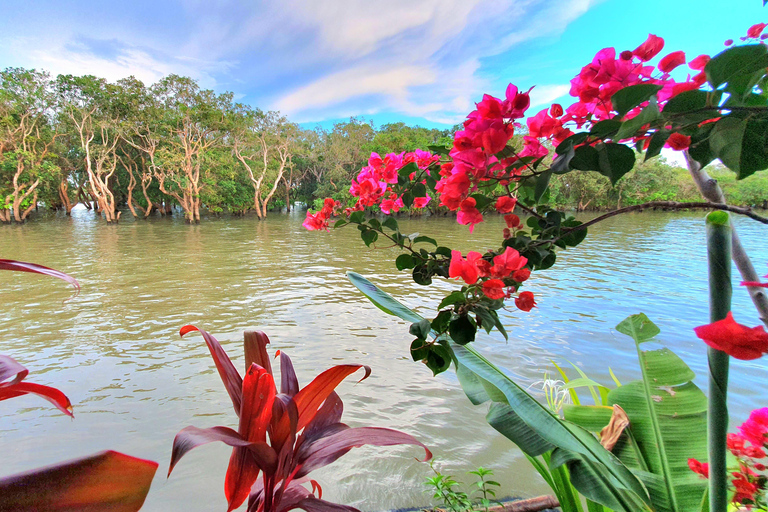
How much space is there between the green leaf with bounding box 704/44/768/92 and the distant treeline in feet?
46.0

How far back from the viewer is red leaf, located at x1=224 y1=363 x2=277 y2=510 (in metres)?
0.80

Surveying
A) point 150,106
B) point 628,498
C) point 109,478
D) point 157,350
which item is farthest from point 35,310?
point 150,106

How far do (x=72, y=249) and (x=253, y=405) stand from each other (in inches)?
477

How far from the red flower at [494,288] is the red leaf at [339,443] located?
0.39 metres

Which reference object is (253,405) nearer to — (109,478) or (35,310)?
(109,478)

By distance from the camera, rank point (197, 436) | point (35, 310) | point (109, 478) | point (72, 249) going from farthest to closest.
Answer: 1. point (72, 249)
2. point (35, 310)
3. point (197, 436)
4. point (109, 478)

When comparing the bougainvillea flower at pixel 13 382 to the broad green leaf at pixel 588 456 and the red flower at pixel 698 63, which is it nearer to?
the broad green leaf at pixel 588 456

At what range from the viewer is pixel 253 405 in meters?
0.82

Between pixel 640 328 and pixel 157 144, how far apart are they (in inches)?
975

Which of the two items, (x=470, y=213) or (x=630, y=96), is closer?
(x=630, y=96)

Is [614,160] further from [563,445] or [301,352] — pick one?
[301,352]

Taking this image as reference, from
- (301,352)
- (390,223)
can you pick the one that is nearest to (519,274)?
(390,223)

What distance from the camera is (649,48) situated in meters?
0.61

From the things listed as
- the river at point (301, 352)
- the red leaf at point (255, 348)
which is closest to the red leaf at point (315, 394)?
the red leaf at point (255, 348)
